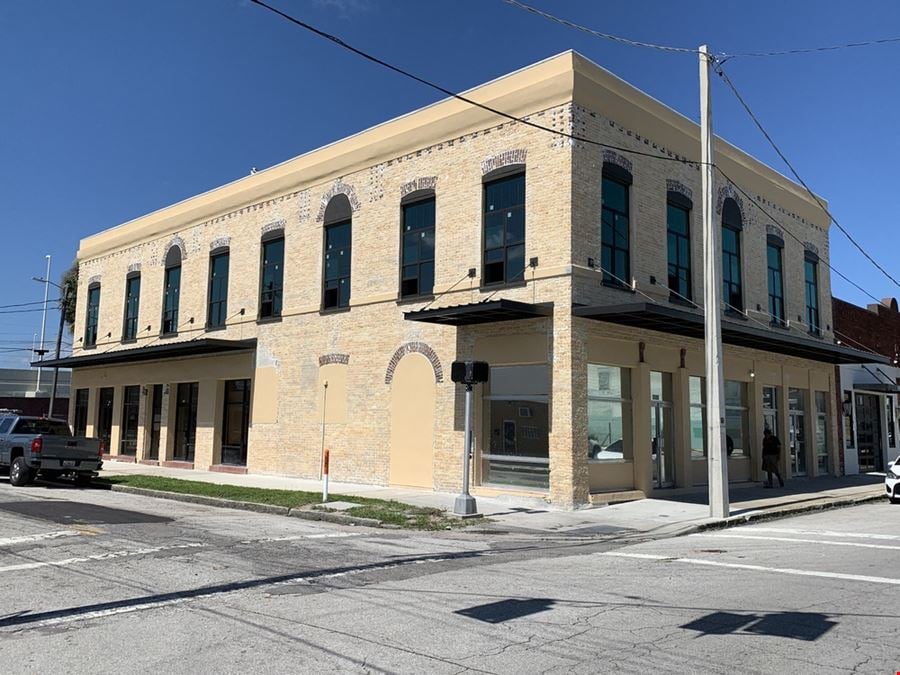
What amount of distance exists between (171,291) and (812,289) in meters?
23.2

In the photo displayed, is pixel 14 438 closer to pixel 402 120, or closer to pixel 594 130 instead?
pixel 402 120

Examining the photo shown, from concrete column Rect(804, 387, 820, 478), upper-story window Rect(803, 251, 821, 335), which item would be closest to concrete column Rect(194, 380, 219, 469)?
concrete column Rect(804, 387, 820, 478)

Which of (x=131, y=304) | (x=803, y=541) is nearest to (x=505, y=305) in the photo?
(x=803, y=541)

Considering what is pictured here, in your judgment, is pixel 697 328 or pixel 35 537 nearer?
pixel 35 537

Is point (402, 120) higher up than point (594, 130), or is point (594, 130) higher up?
point (402, 120)

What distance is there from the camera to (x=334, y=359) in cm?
2114

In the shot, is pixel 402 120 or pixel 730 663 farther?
pixel 402 120

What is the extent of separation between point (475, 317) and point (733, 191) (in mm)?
10061

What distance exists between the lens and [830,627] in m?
6.20

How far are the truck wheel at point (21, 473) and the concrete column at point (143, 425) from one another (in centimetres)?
896

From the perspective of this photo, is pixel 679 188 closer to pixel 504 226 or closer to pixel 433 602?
pixel 504 226

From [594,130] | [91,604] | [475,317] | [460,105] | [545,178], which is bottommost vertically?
[91,604]

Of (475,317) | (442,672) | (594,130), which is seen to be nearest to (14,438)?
(475,317)

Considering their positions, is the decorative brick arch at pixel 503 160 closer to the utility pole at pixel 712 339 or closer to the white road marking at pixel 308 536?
the utility pole at pixel 712 339
